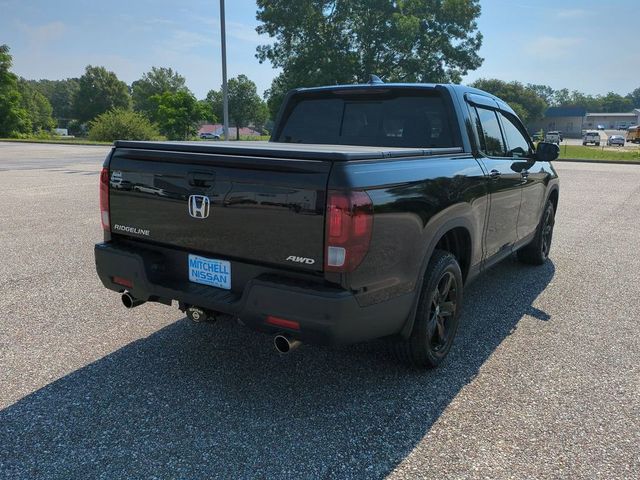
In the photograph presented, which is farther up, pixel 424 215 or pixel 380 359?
pixel 424 215

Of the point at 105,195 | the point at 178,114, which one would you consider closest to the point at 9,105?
the point at 178,114

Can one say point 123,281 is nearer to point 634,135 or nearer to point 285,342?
point 285,342

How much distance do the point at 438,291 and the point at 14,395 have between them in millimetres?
2633

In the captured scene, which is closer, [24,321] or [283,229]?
[283,229]

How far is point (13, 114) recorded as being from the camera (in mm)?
59844

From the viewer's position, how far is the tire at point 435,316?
123 inches

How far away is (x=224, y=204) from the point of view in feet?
9.21

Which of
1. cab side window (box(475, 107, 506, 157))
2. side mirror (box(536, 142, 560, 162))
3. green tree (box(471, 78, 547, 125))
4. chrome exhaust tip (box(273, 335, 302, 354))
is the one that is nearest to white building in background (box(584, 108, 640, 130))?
green tree (box(471, 78, 547, 125))

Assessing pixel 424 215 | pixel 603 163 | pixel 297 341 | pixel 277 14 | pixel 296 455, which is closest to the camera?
pixel 296 455

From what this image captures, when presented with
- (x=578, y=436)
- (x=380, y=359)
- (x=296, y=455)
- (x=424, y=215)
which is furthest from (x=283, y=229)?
(x=578, y=436)

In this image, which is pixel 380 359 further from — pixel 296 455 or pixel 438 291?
pixel 296 455

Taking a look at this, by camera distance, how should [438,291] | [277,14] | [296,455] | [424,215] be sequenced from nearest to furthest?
[296,455] → [424,215] → [438,291] → [277,14]

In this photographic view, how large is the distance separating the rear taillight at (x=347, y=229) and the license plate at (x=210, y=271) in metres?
0.68

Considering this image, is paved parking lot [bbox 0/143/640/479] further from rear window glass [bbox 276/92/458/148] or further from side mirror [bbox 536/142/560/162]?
rear window glass [bbox 276/92/458/148]
